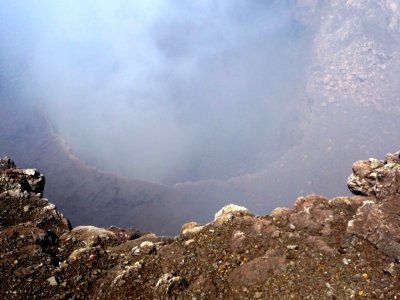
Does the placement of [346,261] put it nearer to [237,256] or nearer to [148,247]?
[237,256]

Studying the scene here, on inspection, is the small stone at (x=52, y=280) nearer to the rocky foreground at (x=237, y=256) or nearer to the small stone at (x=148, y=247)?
the rocky foreground at (x=237, y=256)

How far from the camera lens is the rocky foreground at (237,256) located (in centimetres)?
1073

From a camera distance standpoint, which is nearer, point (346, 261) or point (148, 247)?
point (346, 261)

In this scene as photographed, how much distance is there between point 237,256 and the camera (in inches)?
488

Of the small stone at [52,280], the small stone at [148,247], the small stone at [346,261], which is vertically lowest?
the small stone at [346,261]

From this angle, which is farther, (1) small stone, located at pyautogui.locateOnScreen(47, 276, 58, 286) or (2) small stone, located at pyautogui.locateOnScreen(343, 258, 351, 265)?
(1) small stone, located at pyautogui.locateOnScreen(47, 276, 58, 286)

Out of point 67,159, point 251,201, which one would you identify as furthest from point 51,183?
point 251,201

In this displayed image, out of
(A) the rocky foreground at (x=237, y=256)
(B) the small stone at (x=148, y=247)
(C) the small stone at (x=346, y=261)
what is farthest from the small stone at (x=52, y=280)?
(C) the small stone at (x=346, y=261)

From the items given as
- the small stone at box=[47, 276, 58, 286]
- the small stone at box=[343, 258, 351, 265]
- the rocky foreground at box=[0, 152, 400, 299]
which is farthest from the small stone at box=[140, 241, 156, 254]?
the small stone at box=[343, 258, 351, 265]

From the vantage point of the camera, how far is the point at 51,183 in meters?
104

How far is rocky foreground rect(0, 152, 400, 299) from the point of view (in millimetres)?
10727

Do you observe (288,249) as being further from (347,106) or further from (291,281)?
(347,106)

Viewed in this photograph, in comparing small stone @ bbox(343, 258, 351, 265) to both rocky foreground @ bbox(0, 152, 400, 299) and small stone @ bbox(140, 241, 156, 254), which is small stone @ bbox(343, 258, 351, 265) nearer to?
rocky foreground @ bbox(0, 152, 400, 299)

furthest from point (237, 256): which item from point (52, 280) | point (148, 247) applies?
point (52, 280)
